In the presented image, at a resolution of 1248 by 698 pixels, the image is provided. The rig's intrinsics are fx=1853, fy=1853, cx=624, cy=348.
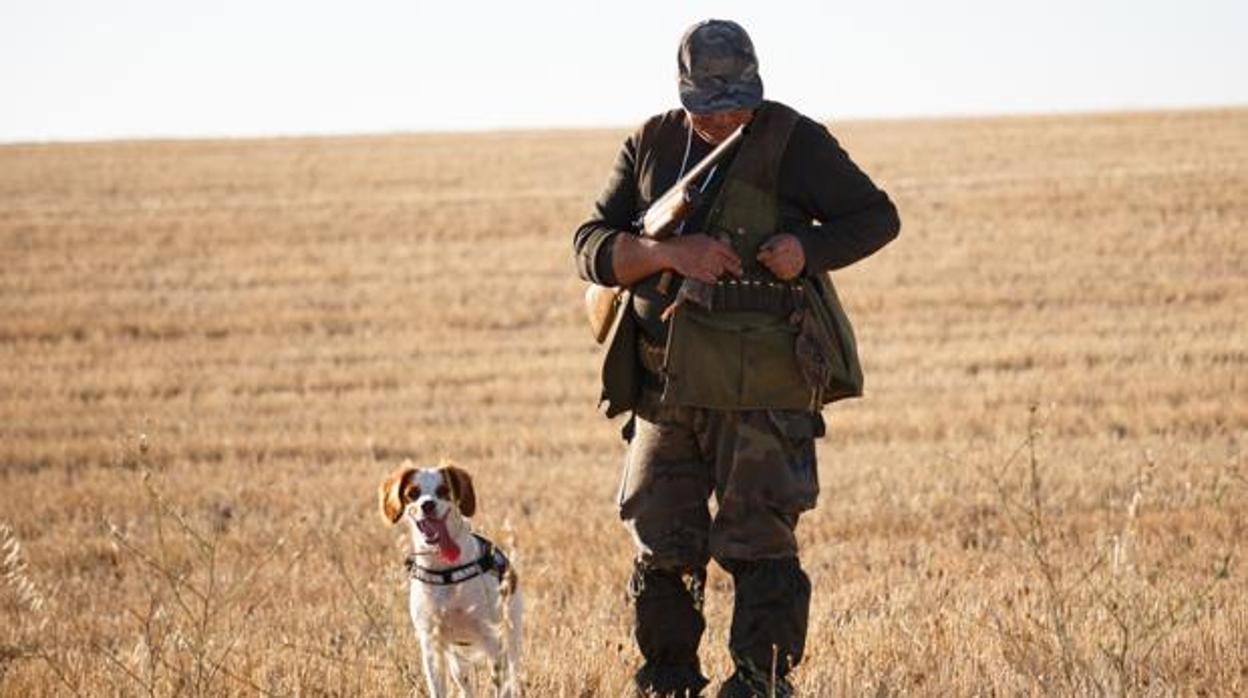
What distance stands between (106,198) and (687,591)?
3200 cm

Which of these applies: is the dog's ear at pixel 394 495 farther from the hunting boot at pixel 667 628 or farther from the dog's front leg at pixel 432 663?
the hunting boot at pixel 667 628

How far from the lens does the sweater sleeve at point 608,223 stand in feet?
17.2

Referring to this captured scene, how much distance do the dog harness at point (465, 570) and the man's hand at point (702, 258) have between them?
1007 millimetres

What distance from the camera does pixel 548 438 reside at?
1333 centimetres

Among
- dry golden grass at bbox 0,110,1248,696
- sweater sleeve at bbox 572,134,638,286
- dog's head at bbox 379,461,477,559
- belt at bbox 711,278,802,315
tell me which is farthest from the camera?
dry golden grass at bbox 0,110,1248,696

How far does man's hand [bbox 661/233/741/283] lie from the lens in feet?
16.4

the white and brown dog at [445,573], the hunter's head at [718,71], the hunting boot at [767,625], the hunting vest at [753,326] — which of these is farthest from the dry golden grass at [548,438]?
the hunter's head at [718,71]

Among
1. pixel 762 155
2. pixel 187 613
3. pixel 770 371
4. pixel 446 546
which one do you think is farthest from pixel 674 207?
pixel 187 613

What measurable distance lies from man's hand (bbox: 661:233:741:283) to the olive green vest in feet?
0.20

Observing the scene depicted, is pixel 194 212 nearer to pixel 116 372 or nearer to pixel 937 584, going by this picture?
pixel 116 372

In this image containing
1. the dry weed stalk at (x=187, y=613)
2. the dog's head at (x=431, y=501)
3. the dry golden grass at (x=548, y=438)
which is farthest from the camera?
the dry golden grass at (x=548, y=438)

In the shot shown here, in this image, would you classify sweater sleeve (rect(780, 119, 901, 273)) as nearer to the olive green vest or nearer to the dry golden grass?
the olive green vest

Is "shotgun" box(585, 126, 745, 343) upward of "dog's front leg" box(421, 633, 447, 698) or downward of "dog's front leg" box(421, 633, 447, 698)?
upward

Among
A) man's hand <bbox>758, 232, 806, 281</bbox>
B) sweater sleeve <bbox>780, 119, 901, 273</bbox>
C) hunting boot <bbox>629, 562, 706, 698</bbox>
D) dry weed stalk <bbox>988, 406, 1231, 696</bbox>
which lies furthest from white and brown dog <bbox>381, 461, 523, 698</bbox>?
dry weed stalk <bbox>988, 406, 1231, 696</bbox>
